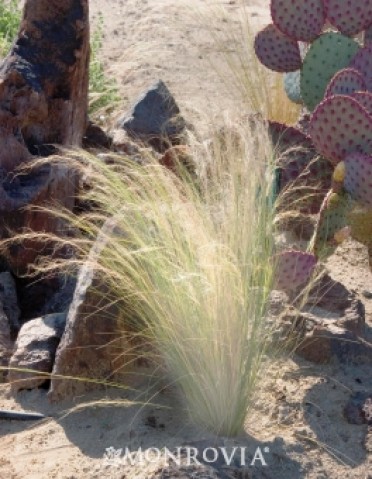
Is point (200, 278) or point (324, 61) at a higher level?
point (324, 61)

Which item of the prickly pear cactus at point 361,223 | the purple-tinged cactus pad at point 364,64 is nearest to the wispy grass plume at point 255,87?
the purple-tinged cactus pad at point 364,64

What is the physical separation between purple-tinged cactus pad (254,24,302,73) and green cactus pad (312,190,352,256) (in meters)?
1.02

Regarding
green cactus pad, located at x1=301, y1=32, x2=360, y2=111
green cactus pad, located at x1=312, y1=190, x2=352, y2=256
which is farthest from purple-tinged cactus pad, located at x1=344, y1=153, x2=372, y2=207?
green cactus pad, located at x1=301, y1=32, x2=360, y2=111

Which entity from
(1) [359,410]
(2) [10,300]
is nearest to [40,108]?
(2) [10,300]

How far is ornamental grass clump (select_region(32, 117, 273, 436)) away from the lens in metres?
3.29

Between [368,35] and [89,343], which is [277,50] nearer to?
[368,35]

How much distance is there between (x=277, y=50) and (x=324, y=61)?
1.06 feet

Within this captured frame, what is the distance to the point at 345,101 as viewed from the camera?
3910mm

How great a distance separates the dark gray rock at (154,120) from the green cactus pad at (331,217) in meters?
1.43

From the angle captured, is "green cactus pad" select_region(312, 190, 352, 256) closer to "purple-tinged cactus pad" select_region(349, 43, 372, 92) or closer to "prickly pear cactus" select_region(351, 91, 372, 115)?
"prickly pear cactus" select_region(351, 91, 372, 115)

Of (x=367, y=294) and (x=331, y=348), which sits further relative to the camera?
(x=367, y=294)

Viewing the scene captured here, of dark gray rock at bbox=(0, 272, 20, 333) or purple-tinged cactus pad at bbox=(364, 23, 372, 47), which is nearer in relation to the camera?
dark gray rock at bbox=(0, 272, 20, 333)

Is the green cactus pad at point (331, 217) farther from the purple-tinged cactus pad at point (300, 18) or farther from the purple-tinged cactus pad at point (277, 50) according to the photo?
the purple-tinged cactus pad at point (277, 50)

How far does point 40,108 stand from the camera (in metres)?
4.39
